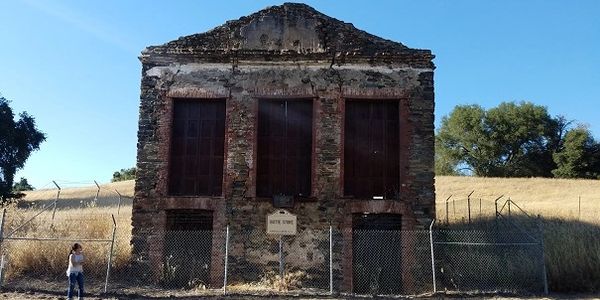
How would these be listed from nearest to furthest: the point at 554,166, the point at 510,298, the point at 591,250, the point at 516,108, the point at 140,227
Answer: the point at 510,298
the point at 591,250
the point at 140,227
the point at 554,166
the point at 516,108

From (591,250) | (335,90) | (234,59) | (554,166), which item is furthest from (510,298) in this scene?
(554,166)

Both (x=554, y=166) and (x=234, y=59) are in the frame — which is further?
(x=554, y=166)

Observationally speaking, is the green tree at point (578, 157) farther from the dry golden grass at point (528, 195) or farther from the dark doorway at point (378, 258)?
the dark doorway at point (378, 258)

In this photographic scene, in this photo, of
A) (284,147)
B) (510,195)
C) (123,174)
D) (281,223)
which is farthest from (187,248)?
(123,174)

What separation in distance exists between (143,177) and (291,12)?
277 inches

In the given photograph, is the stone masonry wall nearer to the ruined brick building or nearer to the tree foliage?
the ruined brick building

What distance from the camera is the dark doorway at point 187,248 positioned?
15258mm

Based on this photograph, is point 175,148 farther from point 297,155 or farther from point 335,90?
point 335,90

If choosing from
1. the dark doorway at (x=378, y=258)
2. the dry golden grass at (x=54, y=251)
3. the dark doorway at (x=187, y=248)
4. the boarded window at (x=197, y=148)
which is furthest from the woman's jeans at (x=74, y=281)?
the dark doorway at (x=378, y=258)

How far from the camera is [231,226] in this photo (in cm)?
1555

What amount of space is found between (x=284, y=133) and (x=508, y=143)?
41446mm

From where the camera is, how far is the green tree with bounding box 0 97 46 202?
38.6 m

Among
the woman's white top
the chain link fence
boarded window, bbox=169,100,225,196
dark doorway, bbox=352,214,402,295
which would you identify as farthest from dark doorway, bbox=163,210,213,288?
dark doorway, bbox=352,214,402,295

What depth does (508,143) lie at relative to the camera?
170 ft
